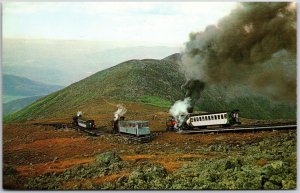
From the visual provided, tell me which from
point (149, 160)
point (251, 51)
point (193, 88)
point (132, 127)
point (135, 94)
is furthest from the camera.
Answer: point (135, 94)

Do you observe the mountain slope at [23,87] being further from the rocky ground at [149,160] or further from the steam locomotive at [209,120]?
the steam locomotive at [209,120]

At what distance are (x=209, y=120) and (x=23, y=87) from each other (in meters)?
7.13

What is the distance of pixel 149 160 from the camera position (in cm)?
1956

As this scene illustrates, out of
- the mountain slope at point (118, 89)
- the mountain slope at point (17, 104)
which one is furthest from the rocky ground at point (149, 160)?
the mountain slope at point (118, 89)

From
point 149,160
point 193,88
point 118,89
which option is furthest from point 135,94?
point 149,160

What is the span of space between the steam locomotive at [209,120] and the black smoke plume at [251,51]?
0.94 meters

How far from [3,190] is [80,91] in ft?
15.4

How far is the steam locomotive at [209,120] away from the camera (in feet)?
65.1

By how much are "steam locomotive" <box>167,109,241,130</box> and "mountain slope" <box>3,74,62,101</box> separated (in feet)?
16.4

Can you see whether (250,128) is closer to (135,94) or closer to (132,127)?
(132,127)

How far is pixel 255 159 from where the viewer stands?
19031mm

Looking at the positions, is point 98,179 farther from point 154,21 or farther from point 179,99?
point 154,21

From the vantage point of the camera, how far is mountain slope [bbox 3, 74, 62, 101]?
2005 cm

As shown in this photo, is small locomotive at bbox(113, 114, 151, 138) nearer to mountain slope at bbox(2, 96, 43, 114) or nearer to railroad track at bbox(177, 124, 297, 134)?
railroad track at bbox(177, 124, 297, 134)
